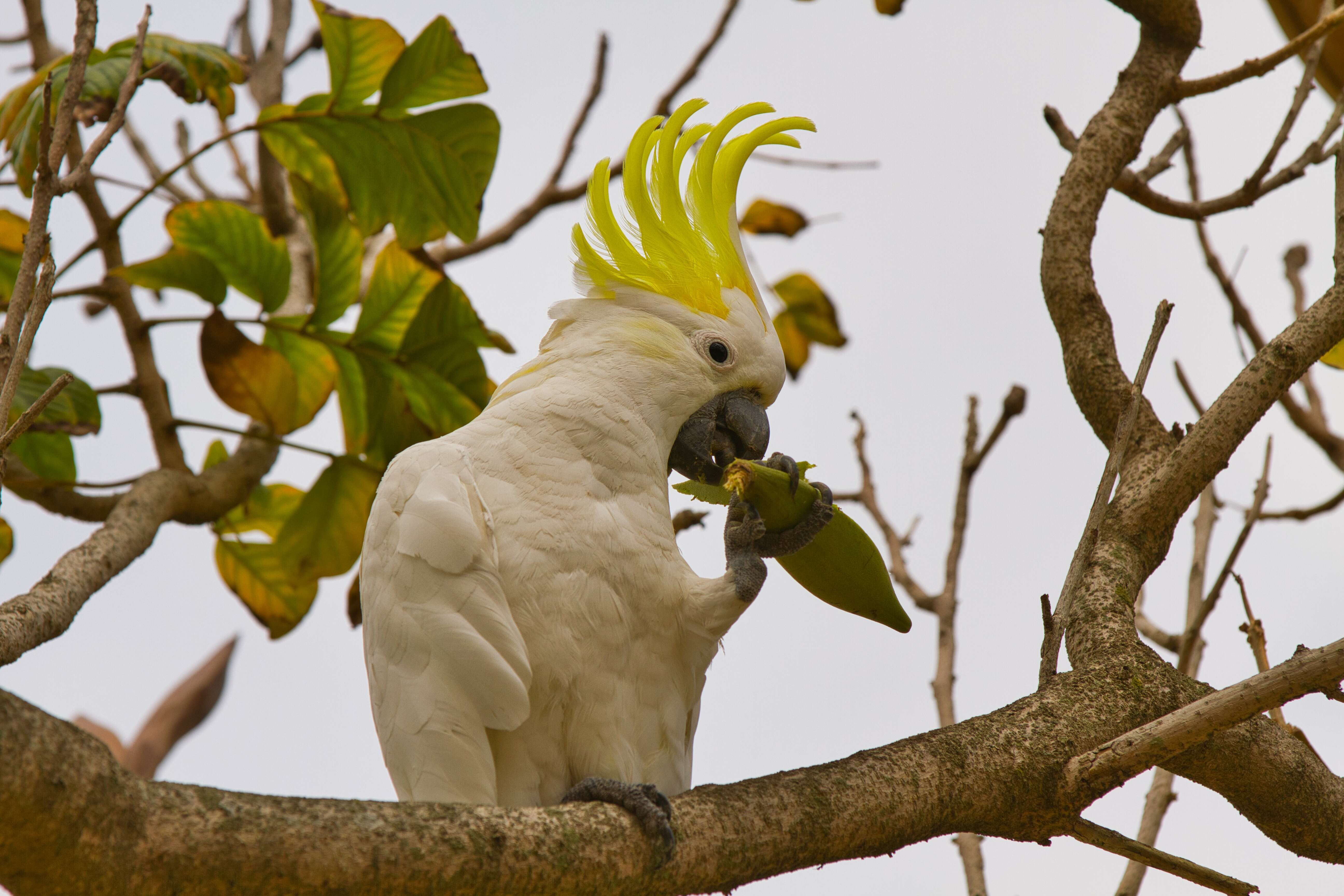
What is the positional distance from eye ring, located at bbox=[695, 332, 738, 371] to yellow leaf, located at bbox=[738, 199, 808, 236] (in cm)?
139

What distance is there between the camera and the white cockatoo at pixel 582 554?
5.75 ft

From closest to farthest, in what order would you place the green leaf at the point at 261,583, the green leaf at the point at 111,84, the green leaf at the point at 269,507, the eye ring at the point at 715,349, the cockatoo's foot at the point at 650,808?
the cockatoo's foot at the point at 650,808, the eye ring at the point at 715,349, the green leaf at the point at 111,84, the green leaf at the point at 261,583, the green leaf at the point at 269,507

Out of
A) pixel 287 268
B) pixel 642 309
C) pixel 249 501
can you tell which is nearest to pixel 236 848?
pixel 642 309

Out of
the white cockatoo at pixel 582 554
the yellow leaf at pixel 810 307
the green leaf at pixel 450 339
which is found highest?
the yellow leaf at pixel 810 307

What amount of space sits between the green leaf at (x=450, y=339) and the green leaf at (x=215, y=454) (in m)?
0.86

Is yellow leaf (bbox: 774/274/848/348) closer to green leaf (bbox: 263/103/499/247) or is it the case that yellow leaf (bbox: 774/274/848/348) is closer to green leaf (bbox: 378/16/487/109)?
green leaf (bbox: 263/103/499/247)

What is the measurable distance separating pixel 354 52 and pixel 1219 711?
8.35 feet

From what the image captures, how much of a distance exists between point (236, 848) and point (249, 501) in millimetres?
2444

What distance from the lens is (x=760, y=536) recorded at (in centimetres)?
182

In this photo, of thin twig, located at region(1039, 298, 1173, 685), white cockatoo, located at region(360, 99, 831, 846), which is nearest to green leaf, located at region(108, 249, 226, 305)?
white cockatoo, located at region(360, 99, 831, 846)

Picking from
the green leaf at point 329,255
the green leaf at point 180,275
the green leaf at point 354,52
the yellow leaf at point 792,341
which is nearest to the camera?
the green leaf at point 180,275

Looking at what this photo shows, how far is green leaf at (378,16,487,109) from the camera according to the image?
9.07ft

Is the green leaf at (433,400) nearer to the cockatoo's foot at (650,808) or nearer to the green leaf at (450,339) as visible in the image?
the green leaf at (450,339)

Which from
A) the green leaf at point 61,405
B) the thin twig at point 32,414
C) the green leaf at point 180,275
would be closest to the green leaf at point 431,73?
the green leaf at point 180,275
